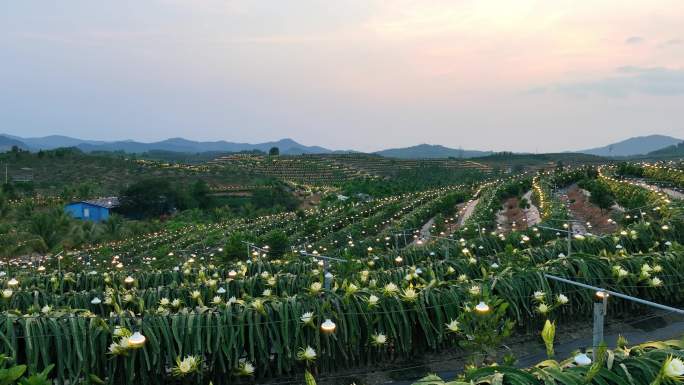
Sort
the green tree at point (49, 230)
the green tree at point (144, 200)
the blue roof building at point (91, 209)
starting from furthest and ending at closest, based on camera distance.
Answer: the green tree at point (144, 200) < the blue roof building at point (91, 209) < the green tree at point (49, 230)

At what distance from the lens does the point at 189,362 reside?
415cm

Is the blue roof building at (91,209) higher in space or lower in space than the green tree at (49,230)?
lower

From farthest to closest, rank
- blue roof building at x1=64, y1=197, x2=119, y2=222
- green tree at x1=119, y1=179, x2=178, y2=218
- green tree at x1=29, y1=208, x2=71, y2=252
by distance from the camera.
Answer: green tree at x1=119, y1=179, x2=178, y2=218 → blue roof building at x1=64, y1=197, x2=119, y2=222 → green tree at x1=29, y1=208, x2=71, y2=252

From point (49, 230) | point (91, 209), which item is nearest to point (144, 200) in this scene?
point (91, 209)

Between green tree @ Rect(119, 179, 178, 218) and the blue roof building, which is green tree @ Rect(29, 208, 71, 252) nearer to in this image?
the blue roof building

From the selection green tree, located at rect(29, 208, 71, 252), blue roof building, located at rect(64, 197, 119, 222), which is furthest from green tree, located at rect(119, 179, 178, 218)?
green tree, located at rect(29, 208, 71, 252)

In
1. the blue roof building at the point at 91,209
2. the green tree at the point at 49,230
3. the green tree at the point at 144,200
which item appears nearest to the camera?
the green tree at the point at 49,230

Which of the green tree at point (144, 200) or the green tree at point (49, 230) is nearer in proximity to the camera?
the green tree at point (49, 230)

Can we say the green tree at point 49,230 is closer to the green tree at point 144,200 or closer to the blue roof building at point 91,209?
the blue roof building at point 91,209

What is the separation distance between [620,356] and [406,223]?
16739 millimetres

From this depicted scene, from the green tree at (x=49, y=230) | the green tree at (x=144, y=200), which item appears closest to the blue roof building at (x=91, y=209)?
the green tree at (x=144, y=200)

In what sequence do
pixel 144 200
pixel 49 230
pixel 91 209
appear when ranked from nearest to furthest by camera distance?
pixel 49 230 → pixel 91 209 → pixel 144 200

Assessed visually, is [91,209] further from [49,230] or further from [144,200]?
[49,230]

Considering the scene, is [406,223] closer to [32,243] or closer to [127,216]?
[32,243]
